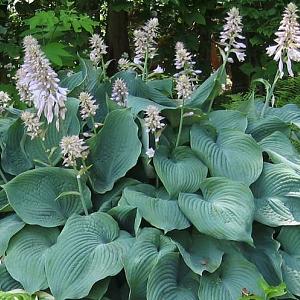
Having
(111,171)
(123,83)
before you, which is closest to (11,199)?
(111,171)

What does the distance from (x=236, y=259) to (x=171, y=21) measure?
362cm

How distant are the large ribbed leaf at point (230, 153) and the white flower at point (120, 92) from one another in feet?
1.19

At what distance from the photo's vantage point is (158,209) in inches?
83.0

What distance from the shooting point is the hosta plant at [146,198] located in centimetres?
201

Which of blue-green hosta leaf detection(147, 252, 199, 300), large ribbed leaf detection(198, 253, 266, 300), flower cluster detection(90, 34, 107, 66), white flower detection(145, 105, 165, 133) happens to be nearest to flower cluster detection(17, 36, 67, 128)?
white flower detection(145, 105, 165, 133)

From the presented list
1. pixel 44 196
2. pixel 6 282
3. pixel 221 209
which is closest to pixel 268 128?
pixel 221 209

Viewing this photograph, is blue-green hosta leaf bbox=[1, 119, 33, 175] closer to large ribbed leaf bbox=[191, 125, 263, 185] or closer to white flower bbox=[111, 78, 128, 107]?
white flower bbox=[111, 78, 128, 107]

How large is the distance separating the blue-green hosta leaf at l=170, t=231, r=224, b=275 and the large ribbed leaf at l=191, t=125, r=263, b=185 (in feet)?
0.95

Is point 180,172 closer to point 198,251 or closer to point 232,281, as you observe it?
point 198,251

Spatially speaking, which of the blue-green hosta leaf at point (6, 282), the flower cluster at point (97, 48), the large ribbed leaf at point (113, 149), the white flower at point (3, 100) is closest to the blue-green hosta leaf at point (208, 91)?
the large ribbed leaf at point (113, 149)

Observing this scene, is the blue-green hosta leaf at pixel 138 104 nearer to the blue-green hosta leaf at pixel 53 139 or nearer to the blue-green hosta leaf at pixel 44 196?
the blue-green hosta leaf at pixel 53 139

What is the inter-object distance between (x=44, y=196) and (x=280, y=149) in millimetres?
1055

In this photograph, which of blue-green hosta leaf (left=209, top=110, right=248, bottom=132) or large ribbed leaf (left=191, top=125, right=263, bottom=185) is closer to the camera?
large ribbed leaf (left=191, top=125, right=263, bottom=185)

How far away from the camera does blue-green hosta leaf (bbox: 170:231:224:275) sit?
6.62 ft
